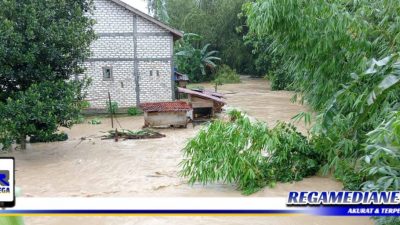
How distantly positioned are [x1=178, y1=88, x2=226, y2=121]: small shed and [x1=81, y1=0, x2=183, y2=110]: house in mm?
2167

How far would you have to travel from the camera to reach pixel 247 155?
7.19 m

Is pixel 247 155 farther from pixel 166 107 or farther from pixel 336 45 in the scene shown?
pixel 166 107

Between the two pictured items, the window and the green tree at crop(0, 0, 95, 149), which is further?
the window

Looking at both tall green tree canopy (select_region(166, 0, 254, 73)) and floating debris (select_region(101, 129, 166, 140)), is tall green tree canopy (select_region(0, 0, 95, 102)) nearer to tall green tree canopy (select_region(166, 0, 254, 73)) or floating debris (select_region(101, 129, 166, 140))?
floating debris (select_region(101, 129, 166, 140))

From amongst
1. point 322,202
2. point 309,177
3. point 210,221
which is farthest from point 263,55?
point 322,202

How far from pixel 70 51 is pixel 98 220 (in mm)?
5631

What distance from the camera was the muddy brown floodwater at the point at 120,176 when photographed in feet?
19.6

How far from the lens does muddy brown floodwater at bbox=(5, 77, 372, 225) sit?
19.6ft

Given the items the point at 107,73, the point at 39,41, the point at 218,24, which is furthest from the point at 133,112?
the point at 218,24

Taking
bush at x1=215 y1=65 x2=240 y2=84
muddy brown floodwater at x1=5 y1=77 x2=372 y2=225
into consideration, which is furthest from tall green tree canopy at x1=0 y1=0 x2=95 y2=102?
bush at x1=215 y1=65 x2=240 y2=84

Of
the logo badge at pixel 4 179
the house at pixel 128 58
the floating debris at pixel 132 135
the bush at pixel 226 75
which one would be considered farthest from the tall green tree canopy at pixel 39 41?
the bush at pixel 226 75

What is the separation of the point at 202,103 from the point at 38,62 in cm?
703

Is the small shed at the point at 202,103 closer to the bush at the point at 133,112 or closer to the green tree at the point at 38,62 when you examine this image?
the bush at the point at 133,112

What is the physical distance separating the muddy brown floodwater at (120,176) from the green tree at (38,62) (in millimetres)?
1002
